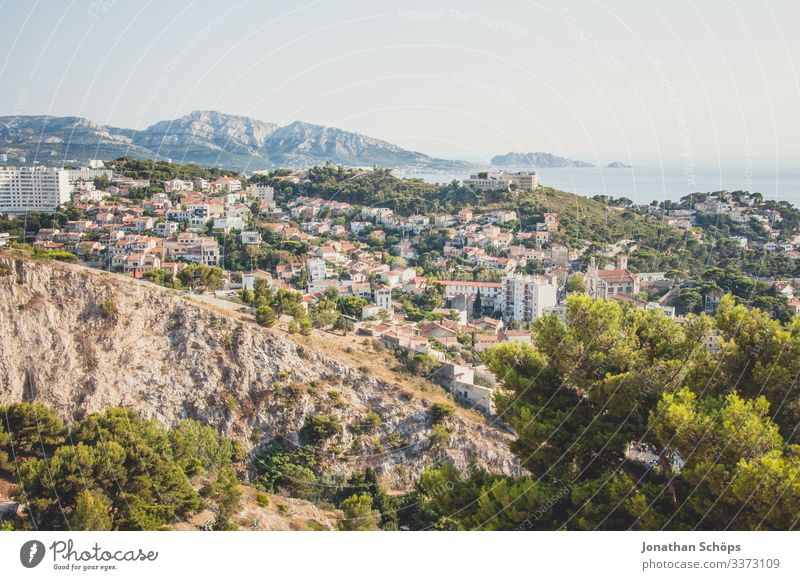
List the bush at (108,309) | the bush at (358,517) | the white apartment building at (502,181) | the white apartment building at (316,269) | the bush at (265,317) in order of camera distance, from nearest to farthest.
A: the bush at (358,517)
the bush at (108,309)
the bush at (265,317)
the white apartment building at (316,269)
the white apartment building at (502,181)

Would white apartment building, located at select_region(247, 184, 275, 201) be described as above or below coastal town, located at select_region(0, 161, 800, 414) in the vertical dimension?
above

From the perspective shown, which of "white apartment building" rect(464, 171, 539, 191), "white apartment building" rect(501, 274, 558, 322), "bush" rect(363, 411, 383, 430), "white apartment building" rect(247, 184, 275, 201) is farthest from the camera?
"white apartment building" rect(464, 171, 539, 191)

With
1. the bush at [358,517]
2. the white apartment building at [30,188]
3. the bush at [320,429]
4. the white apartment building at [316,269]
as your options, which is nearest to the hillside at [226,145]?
the white apartment building at [30,188]

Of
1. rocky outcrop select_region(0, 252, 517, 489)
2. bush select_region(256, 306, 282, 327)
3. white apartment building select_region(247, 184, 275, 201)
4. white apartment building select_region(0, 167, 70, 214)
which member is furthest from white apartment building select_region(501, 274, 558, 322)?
white apartment building select_region(0, 167, 70, 214)

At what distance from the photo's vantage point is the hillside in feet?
78.7

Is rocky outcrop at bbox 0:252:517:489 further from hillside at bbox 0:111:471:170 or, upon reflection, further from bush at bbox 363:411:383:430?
hillside at bbox 0:111:471:170

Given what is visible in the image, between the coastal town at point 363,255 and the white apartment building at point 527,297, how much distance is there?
0.04 m

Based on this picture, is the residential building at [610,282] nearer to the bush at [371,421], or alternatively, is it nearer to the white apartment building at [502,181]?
the bush at [371,421]

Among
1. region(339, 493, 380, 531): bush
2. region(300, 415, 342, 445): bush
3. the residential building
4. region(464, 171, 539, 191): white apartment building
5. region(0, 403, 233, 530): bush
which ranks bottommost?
region(300, 415, 342, 445): bush

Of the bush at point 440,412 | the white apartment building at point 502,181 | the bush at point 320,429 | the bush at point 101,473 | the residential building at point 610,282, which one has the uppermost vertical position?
the white apartment building at point 502,181

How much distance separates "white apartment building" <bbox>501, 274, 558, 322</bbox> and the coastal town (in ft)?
0.12

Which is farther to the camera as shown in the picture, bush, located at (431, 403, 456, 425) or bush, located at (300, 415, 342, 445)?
bush, located at (431, 403, 456, 425)

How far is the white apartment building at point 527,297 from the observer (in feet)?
54.4

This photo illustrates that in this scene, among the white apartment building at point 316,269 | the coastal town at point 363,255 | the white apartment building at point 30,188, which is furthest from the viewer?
the white apartment building at point 30,188
